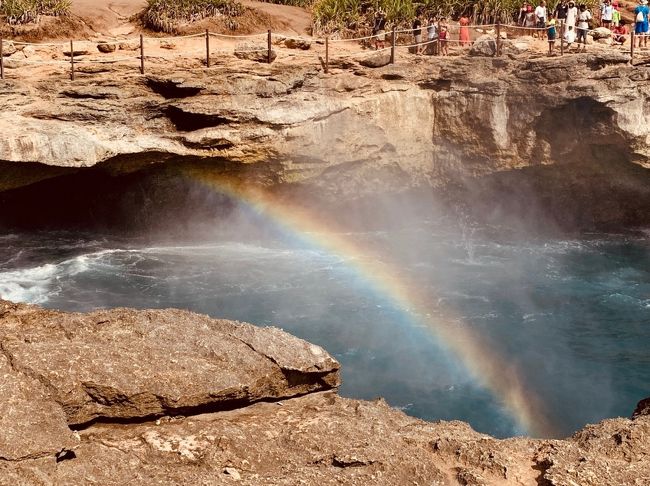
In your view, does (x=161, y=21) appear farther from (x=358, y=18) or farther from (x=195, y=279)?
(x=195, y=279)

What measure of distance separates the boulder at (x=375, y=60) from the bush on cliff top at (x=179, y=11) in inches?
312

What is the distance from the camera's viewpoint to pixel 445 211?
104ft

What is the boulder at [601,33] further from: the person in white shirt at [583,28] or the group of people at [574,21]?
the person in white shirt at [583,28]

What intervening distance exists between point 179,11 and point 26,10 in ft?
18.4

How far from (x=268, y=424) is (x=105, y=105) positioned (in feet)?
59.5

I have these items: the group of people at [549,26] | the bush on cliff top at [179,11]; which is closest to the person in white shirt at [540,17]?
the group of people at [549,26]

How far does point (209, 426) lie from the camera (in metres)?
8.93

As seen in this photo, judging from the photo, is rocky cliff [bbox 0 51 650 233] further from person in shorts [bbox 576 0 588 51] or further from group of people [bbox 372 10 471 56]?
person in shorts [bbox 576 0 588 51]

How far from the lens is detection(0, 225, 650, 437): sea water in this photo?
18.6 metres

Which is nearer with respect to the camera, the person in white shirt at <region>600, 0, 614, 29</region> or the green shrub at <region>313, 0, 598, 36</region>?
the green shrub at <region>313, 0, 598, 36</region>

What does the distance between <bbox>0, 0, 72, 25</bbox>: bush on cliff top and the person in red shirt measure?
20.7 metres

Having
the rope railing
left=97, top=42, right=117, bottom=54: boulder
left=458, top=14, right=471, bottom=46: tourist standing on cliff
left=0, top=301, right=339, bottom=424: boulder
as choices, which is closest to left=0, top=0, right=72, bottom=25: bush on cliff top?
the rope railing

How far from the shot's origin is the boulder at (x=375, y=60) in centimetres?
2797

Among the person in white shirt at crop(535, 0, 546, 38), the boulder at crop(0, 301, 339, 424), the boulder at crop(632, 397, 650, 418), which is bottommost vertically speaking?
the boulder at crop(632, 397, 650, 418)
